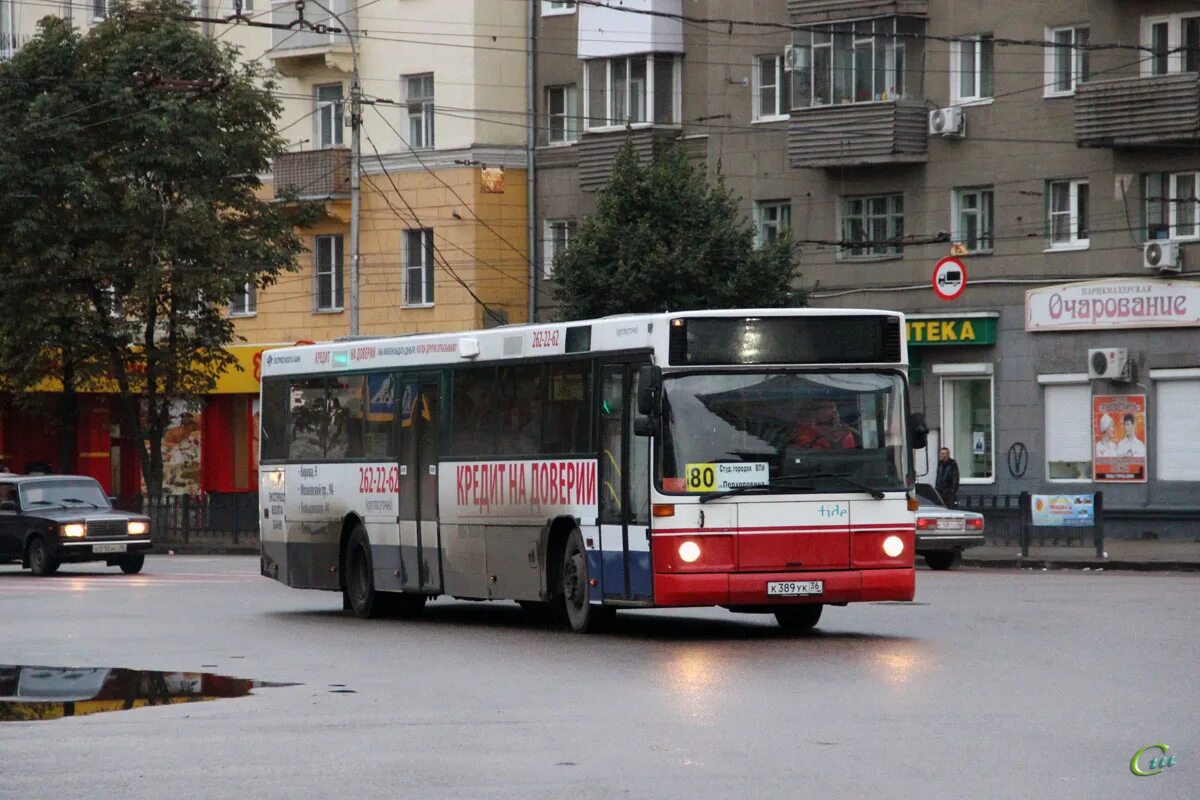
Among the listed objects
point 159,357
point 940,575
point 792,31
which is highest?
point 792,31

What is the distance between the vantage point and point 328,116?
5544cm

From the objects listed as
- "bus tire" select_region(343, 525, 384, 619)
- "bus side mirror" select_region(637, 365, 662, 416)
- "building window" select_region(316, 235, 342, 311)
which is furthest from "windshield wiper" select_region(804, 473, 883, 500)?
"building window" select_region(316, 235, 342, 311)

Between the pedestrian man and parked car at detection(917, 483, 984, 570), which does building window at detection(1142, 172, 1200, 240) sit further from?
parked car at detection(917, 483, 984, 570)

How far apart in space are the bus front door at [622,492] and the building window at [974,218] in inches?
971

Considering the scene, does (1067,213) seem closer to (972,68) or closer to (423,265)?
(972,68)

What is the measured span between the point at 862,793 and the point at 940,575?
72.0ft

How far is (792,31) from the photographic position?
46.2m

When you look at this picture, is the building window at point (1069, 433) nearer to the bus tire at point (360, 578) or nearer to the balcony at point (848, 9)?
the balcony at point (848, 9)

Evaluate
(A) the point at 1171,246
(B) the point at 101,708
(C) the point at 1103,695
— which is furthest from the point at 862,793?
(A) the point at 1171,246

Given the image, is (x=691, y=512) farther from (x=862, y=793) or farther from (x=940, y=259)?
(x=940, y=259)

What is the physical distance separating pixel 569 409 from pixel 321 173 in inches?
1355

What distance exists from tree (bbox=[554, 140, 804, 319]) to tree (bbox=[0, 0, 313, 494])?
9.26 meters

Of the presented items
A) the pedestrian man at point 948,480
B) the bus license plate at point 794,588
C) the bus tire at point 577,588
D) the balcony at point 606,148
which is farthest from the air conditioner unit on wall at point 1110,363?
the bus license plate at point 794,588

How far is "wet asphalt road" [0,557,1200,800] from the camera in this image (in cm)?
1060
